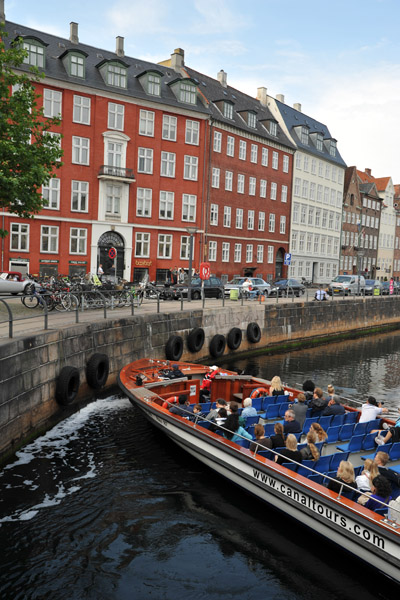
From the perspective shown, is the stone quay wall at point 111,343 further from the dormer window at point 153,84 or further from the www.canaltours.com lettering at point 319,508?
the dormer window at point 153,84

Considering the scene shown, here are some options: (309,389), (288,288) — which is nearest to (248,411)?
(309,389)

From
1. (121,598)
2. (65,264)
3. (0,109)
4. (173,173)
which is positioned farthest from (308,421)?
(173,173)

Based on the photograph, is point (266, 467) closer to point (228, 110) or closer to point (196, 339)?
point (196, 339)

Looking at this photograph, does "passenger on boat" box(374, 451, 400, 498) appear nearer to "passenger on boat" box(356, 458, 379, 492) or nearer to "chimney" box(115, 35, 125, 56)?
"passenger on boat" box(356, 458, 379, 492)

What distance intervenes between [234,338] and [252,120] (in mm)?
27602

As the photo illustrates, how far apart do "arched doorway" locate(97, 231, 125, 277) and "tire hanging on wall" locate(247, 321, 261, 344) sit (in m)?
12.4

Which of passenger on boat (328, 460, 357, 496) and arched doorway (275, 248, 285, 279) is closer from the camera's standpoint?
passenger on boat (328, 460, 357, 496)

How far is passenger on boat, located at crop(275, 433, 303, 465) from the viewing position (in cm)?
918

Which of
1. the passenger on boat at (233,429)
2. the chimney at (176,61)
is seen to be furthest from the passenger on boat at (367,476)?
the chimney at (176,61)

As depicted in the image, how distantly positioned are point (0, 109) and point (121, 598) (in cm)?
1462

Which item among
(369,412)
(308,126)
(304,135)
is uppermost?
(308,126)

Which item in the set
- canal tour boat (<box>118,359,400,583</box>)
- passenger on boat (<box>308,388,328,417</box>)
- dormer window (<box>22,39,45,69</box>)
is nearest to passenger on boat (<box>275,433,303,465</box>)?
canal tour boat (<box>118,359,400,583</box>)

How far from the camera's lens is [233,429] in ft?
35.1

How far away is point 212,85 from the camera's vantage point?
4494 centimetres
